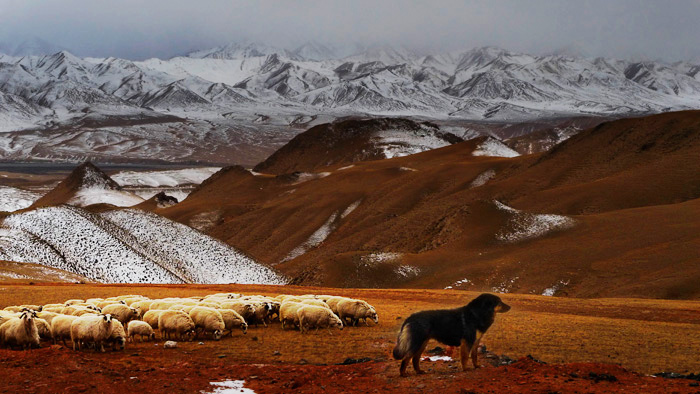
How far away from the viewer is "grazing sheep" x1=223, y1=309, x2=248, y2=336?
21766mm

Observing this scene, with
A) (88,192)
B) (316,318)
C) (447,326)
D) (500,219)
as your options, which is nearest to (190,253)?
(500,219)

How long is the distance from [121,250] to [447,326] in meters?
47.1

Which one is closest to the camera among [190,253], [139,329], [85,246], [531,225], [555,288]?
[139,329]

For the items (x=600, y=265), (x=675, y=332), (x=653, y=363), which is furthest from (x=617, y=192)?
(x=653, y=363)

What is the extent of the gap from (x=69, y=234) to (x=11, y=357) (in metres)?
43.8

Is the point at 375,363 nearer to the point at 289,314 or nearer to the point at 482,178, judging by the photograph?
the point at 289,314

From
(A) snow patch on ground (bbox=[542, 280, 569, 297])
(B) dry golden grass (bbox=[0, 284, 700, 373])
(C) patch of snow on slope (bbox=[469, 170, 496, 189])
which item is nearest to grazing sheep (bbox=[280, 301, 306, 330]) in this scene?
(B) dry golden grass (bbox=[0, 284, 700, 373])

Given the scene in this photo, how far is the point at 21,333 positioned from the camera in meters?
18.9

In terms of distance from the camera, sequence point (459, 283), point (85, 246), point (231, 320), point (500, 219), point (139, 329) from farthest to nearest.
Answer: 1. point (500, 219)
2. point (85, 246)
3. point (459, 283)
4. point (231, 320)
5. point (139, 329)

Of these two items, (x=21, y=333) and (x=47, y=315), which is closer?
(x=21, y=333)

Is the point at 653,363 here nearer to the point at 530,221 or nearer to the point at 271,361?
the point at 271,361

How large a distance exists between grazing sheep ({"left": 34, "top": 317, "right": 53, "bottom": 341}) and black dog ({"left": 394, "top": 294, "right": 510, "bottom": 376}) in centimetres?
1134

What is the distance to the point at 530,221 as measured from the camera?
202ft

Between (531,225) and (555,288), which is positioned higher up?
(531,225)
